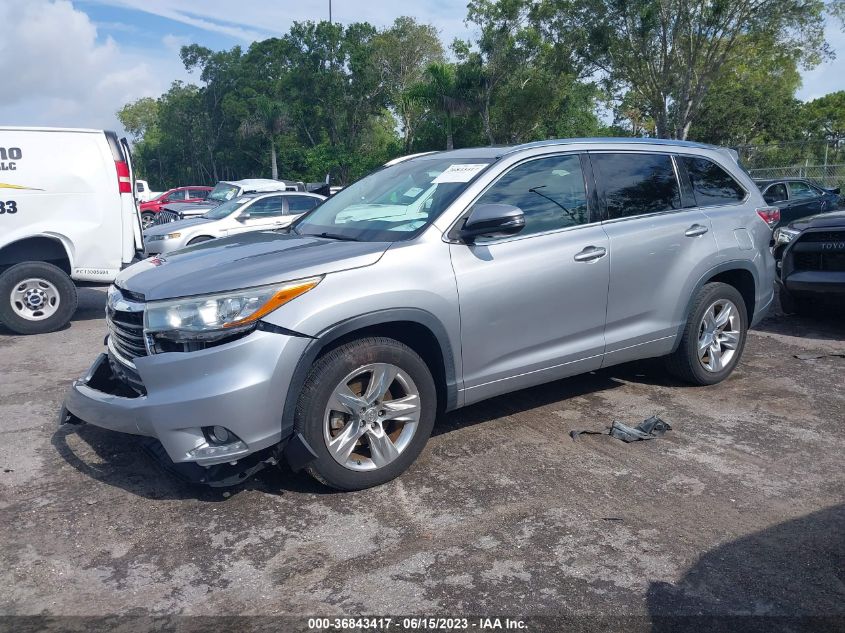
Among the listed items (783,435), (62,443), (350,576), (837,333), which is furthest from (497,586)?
(837,333)

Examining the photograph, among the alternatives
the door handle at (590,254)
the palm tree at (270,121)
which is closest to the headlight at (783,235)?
the door handle at (590,254)

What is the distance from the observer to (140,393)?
367 cm

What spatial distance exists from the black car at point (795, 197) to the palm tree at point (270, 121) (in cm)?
3461

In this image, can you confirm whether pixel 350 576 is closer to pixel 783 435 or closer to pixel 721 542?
pixel 721 542

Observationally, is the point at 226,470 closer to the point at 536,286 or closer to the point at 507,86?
the point at 536,286

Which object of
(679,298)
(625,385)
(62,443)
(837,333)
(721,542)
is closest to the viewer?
(721,542)

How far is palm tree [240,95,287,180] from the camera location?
45594mm

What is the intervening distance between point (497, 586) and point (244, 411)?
136 cm

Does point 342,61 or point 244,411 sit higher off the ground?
point 342,61

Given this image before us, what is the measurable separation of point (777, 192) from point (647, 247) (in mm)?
13602

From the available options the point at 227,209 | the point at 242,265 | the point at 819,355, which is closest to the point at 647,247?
the point at 242,265

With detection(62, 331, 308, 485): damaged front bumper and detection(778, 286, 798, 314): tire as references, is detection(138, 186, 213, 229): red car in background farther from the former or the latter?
detection(62, 331, 308, 485): damaged front bumper

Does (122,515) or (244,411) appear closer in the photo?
(244,411)

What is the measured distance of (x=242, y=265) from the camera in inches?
150
